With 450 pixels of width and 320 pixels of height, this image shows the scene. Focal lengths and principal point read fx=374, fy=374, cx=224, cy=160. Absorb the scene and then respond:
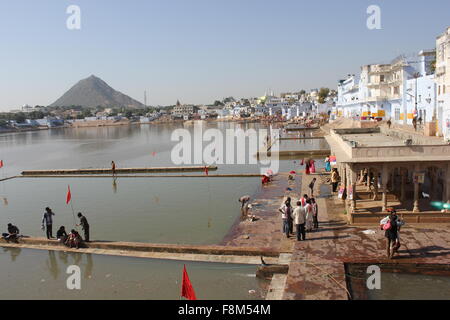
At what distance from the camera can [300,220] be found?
1162cm

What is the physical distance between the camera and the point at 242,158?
3991cm

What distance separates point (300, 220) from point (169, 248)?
448 centimetres

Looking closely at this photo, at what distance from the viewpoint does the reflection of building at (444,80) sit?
2172 centimetres

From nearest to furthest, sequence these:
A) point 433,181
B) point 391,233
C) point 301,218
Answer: point 391,233 → point 301,218 → point 433,181

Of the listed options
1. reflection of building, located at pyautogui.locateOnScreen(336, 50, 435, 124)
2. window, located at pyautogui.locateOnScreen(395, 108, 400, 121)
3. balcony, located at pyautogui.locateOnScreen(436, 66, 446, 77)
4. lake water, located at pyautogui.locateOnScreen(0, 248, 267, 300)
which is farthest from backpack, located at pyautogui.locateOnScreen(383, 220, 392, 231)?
window, located at pyautogui.locateOnScreen(395, 108, 400, 121)

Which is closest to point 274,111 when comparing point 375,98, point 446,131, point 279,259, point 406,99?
point 375,98

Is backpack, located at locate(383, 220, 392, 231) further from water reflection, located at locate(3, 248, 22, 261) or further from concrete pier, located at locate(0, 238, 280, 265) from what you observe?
water reflection, located at locate(3, 248, 22, 261)

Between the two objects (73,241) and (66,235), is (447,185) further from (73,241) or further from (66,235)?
(66,235)

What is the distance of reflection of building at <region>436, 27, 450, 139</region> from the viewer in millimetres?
21719

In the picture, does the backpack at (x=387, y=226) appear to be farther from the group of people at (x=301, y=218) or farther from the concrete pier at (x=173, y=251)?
the concrete pier at (x=173, y=251)

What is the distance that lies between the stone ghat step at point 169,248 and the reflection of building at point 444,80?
1439cm

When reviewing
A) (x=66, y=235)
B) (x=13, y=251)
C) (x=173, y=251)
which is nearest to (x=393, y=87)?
(x=173, y=251)

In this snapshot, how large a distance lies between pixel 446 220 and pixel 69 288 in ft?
40.5

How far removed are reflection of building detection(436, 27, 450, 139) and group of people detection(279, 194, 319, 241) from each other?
11.9 metres
